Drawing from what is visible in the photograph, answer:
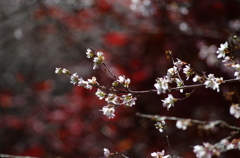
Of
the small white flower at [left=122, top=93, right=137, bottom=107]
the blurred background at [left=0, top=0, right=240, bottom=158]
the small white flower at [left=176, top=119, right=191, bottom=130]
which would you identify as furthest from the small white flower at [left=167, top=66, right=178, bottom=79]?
the blurred background at [left=0, top=0, right=240, bottom=158]

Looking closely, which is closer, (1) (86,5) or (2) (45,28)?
(1) (86,5)

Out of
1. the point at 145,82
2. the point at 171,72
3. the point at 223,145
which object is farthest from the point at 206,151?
the point at 145,82

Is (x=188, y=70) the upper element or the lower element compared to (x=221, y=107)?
lower

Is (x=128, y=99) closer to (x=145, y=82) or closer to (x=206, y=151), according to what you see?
(x=206, y=151)

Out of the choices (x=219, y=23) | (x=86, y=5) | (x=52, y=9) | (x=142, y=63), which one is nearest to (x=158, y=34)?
(x=142, y=63)

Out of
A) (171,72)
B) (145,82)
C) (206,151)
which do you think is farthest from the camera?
(145,82)

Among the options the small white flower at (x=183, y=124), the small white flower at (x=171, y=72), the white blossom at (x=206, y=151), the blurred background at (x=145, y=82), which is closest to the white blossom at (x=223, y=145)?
the white blossom at (x=206, y=151)

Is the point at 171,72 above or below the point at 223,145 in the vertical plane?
above

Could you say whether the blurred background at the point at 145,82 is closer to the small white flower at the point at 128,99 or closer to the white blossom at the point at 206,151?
the small white flower at the point at 128,99

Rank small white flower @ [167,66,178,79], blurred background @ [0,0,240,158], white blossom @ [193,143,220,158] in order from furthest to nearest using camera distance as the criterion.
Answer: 1. blurred background @ [0,0,240,158]
2. small white flower @ [167,66,178,79]
3. white blossom @ [193,143,220,158]

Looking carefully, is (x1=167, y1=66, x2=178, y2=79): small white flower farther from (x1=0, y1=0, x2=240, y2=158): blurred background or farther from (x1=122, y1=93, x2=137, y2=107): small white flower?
(x1=0, y1=0, x2=240, y2=158): blurred background

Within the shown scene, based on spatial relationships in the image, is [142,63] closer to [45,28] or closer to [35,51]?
[45,28]
